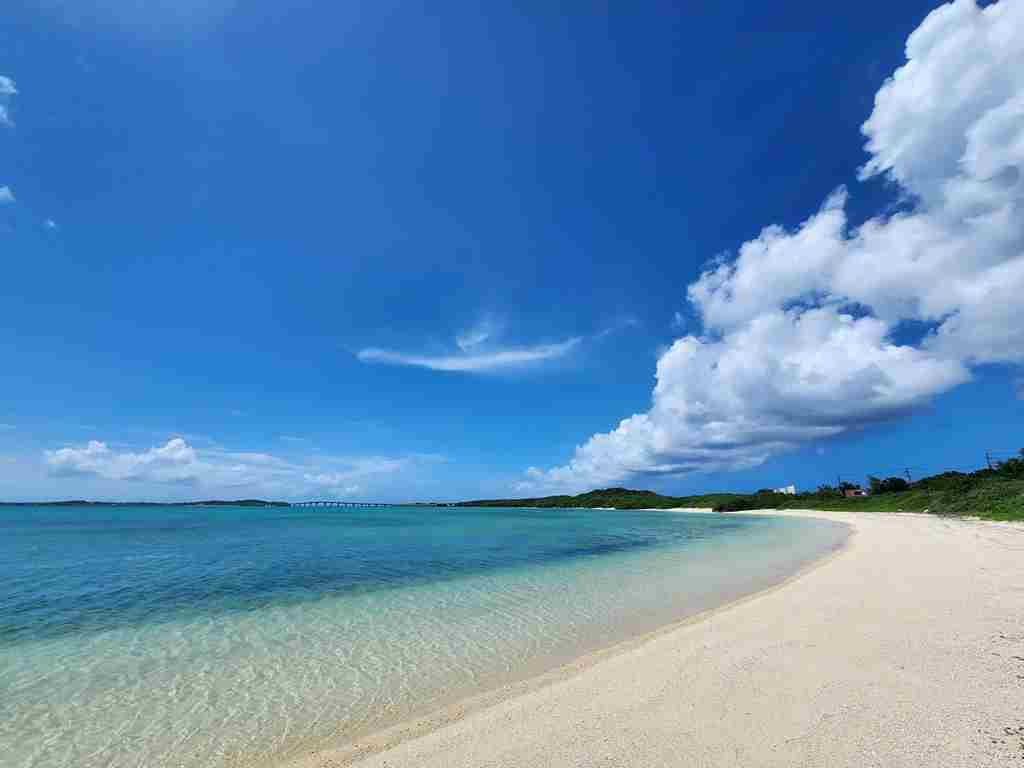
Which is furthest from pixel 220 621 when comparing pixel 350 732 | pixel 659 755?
pixel 659 755

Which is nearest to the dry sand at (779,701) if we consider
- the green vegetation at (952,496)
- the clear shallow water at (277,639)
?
the clear shallow water at (277,639)

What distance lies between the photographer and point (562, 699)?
7.15m

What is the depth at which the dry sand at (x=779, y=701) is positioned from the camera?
206 inches

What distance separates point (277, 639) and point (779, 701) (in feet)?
35.2

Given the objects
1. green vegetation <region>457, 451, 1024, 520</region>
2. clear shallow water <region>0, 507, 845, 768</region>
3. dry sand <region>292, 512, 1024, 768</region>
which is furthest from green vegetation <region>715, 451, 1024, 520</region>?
dry sand <region>292, 512, 1024, 768</region>

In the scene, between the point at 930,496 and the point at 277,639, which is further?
the point at 930,496

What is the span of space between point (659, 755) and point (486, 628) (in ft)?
24.3

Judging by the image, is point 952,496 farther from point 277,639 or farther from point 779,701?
point 277,639

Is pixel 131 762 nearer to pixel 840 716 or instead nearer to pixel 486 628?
pixel 486 628

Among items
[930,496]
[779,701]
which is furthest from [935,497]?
[779,701]

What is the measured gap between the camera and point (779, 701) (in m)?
6.45

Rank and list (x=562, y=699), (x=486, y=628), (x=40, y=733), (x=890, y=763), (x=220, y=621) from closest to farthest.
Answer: (x=890, y=763), (x=40, y=733), (x=562, y=699), (x=486, y=628), (x=220, y=621)

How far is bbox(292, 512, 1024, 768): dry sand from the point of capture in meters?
5.23

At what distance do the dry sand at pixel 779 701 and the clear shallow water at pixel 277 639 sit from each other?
4.83 feet
